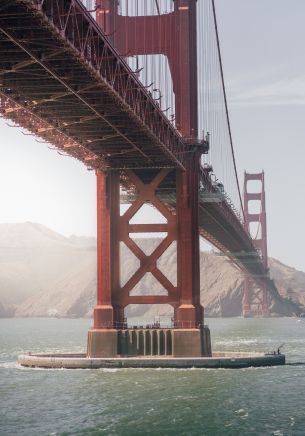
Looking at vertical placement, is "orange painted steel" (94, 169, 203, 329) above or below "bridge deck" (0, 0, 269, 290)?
below

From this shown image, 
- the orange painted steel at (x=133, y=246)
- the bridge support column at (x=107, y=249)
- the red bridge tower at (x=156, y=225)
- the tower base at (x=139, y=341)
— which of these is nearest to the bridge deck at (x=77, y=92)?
the bridge support column at (x=107, y=249)

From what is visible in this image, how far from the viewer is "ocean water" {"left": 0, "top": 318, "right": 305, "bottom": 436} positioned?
29203mm

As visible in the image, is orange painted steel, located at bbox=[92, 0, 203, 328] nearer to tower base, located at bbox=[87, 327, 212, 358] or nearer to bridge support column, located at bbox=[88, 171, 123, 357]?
bridge support column, located at bbox=[88, 171, 123, 357]

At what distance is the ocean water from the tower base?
92.7 inches

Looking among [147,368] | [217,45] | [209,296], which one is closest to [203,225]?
[217,45]

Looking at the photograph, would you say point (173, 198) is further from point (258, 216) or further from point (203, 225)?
point (258, 216)

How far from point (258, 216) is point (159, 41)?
113 m

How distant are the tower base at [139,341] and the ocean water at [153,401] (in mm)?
2355

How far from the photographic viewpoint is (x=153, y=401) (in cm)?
3500

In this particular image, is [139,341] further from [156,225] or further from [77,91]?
[77,91]

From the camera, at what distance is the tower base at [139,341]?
1874 inches

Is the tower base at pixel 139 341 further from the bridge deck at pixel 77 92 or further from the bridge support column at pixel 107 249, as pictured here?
the bridge deck at pixel 77 92

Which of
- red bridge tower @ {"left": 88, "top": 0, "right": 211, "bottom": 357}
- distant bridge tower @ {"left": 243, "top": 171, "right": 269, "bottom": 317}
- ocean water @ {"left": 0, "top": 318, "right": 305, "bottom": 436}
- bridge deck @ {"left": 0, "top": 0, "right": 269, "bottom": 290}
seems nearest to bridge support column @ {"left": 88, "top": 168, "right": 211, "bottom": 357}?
red bridge tower @ {"left": 88, "top": 0, "right": 211, "bottom": 357}

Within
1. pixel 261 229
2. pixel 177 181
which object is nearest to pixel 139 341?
pixel 177 181
